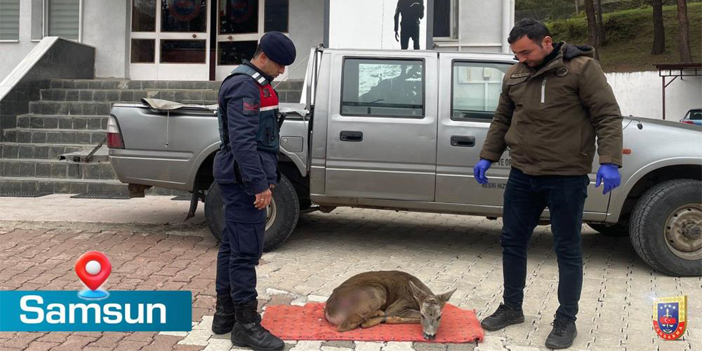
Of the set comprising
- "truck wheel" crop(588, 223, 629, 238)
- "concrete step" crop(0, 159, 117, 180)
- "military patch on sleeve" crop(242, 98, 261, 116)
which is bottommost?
"truck wheel" crop(588, 223, 629, 238)

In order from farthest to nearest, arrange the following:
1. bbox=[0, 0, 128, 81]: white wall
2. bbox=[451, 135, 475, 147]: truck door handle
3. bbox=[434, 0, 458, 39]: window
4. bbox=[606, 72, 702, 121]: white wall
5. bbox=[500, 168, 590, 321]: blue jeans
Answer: bbox=[606, 72, 702, 121]: white wall, bbox=[0, 0, 128, 81]: white wall, bbox=[434, 0, 458, 39]: window, bbox=[451, 135, 475, 147]: truck door handle, bbox=[500, 168, 590, 321]: blue jeans

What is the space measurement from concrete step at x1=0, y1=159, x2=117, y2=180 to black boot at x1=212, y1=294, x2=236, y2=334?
603 centimetres

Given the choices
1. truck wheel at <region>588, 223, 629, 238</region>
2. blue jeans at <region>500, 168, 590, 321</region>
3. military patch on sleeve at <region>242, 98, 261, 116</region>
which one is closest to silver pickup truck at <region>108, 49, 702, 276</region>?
truck wheel at <region>588, 223, 629, 238</region>

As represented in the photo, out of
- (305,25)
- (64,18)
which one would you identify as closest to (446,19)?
(305,25)

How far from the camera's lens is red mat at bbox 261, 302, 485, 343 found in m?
4.08

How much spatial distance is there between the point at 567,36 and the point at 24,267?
4312 centimetres

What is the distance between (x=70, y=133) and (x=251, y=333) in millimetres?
7663

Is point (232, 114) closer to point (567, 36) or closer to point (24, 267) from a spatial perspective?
point (24, 267)

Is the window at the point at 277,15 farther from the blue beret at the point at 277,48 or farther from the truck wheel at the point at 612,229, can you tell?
the blue beret at the point at 277,48

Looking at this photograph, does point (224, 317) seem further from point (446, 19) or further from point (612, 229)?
Answer: point (446, 19)

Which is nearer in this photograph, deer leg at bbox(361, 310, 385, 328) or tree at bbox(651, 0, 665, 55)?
deer leg at bbox(361, 310, 385, 328)

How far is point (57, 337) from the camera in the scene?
3992mm

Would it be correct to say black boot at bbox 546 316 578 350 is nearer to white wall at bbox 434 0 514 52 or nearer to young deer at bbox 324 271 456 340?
young deer at bbox 324 271 456 340

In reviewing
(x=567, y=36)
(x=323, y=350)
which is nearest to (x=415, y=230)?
(x=323, y=350)
